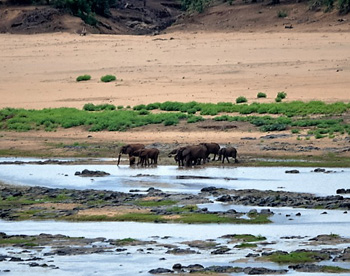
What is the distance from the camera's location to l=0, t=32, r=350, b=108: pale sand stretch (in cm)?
4188

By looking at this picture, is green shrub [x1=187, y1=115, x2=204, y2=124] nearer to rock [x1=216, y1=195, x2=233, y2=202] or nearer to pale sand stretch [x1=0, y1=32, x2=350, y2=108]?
pale sand stretch [x1=0, y1=32, x2=350, y2=108]

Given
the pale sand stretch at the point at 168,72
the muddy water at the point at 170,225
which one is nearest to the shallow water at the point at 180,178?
the muddy water at the point at 170,225

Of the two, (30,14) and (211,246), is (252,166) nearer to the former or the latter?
(211,246)

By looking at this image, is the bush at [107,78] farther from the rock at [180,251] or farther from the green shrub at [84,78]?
the rock at [180,251]

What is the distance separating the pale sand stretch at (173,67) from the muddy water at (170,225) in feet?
44.8

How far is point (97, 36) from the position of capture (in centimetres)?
6175

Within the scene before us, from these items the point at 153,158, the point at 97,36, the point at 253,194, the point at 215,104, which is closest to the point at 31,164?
the point at 153,158

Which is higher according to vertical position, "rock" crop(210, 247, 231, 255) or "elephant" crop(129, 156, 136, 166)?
"elephant" crop(129, 156, 136, 166)

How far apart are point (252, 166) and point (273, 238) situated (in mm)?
9457

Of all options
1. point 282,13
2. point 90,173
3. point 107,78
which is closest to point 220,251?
point 90,173

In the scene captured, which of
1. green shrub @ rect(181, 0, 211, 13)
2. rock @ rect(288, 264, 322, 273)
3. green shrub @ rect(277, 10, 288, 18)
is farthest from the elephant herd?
green shrub @ rect(181, 0, 211, 13)

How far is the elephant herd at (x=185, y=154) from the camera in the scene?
1052 inches

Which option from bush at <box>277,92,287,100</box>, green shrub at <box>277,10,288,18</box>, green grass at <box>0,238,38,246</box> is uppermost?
green shrub at <box>277,10,288,18</box>

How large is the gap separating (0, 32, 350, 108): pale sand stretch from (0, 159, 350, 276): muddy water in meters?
13.7
